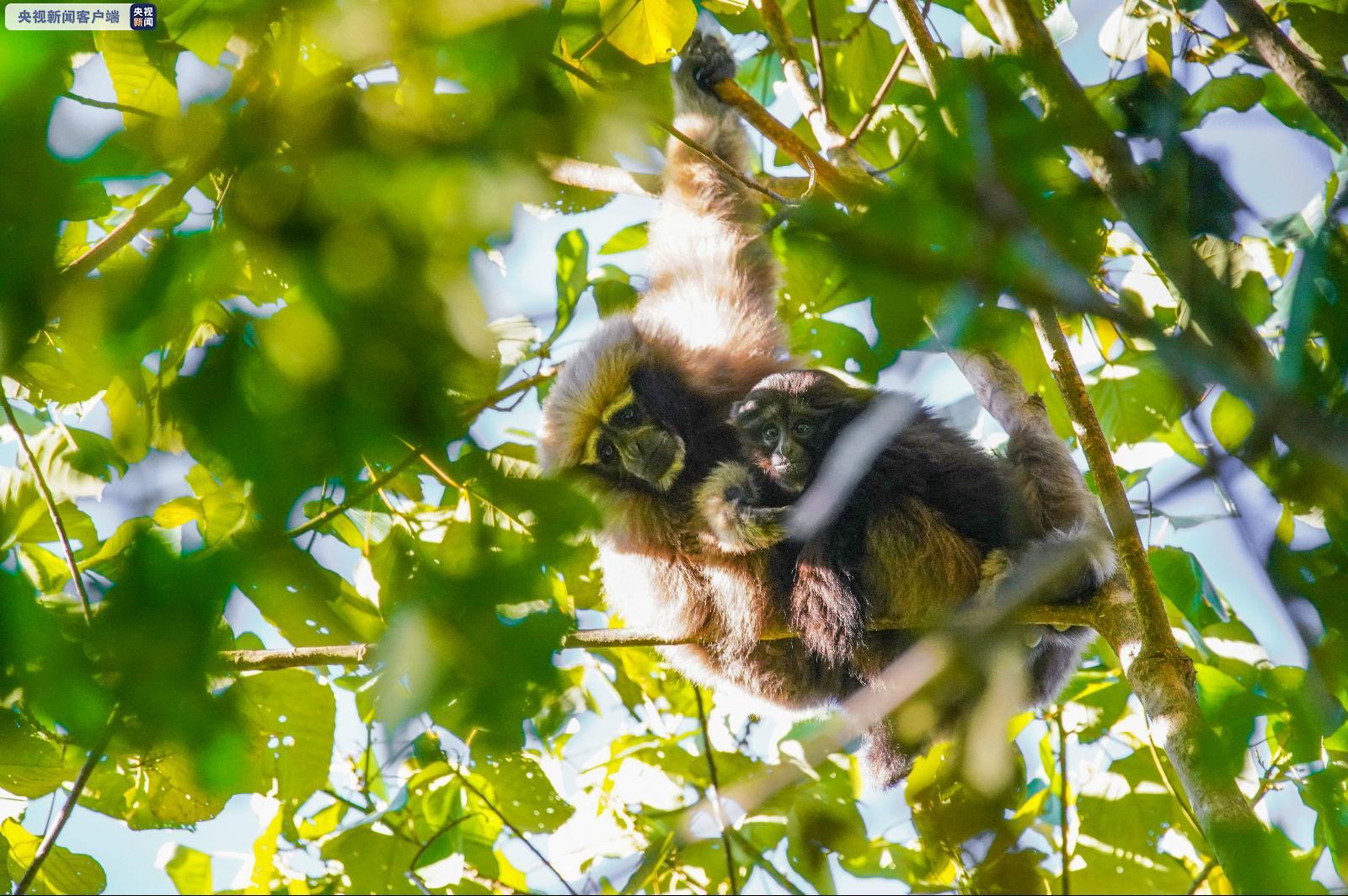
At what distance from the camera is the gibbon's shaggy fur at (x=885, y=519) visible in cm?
448

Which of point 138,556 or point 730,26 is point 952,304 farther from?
point 730,26

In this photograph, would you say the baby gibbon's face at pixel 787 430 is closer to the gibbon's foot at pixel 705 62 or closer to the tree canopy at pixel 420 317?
the gibbon's foot at pixel 705 62

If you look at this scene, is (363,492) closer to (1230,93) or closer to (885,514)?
(1230,93)

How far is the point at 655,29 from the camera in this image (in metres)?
2.98

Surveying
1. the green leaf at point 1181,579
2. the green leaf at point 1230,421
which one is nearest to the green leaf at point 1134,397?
the green leaf at point 1230,421

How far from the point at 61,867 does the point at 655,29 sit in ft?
10.8

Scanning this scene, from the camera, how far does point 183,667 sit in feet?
3.53

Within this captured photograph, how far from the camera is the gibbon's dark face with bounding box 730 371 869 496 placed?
4844mm

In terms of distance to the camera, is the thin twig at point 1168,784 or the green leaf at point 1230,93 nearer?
the green leaf at point 1230,93

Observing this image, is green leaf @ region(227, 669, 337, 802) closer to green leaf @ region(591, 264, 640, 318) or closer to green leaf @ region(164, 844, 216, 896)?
green leaf @ region(164, 844, 216, 896)

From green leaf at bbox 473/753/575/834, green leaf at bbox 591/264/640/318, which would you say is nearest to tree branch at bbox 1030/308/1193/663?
green leaf at bbox 473/753/575/834

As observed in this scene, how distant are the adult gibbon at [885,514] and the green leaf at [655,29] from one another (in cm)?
211

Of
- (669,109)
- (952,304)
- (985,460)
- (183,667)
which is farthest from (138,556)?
(985,460)

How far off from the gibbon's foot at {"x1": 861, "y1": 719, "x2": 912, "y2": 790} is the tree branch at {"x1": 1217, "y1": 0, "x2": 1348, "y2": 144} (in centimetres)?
323
